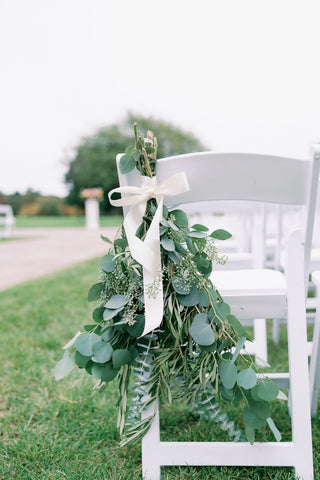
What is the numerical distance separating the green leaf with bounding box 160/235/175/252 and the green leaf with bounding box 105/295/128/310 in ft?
0.56

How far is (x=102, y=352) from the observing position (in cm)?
99

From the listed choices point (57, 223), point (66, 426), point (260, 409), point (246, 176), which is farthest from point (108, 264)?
point (57, 223)

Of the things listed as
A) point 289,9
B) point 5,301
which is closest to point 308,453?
point 5,301

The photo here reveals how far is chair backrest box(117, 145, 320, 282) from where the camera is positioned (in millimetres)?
970

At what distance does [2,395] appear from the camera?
168 centimetres

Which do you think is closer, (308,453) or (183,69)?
(308,453)

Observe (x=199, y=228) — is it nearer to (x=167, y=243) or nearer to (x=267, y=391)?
(x=167, y=243)

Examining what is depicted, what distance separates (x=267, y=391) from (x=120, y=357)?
→ 0.37m

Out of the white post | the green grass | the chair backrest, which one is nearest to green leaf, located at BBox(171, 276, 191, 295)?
the chair backrest

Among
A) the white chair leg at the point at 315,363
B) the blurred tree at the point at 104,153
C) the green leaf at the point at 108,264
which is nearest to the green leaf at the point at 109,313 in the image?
the green leaf at the point at 108,264

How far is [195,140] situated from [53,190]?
14.8 meters

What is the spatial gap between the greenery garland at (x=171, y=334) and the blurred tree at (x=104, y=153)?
91.7 ft

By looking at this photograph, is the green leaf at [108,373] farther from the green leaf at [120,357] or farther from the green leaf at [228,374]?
the green leaf at [228,374]

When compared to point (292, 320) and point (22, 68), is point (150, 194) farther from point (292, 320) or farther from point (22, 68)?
point (22, 68)
